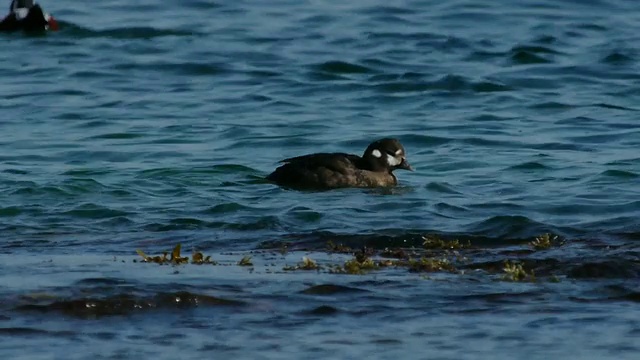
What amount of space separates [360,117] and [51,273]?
1001cm

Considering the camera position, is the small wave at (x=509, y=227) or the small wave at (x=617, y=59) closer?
the small wave at (x=509, y=227)

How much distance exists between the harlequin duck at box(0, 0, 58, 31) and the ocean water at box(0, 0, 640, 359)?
26 centimetres

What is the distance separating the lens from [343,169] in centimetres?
1573

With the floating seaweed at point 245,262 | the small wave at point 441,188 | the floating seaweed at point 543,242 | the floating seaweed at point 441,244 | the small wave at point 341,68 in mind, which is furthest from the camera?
the small wave at point 341,68

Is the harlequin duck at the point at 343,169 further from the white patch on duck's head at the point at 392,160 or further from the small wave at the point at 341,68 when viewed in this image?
the small wave at the point at 341,68

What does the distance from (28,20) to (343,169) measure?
12633mm

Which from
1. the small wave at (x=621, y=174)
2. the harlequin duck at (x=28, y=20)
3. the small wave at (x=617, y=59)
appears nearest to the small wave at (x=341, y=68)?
the small wave at (x=617, y=59)

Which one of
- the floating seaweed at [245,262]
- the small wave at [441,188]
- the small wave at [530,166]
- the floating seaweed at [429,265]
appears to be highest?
the floating seaweed at [245,262]

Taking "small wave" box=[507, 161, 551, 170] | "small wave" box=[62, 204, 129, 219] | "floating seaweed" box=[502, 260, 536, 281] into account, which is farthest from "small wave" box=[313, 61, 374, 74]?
"floating seaweed" box=[502, 260, 536, 281]

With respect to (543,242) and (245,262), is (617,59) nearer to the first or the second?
(543,242)

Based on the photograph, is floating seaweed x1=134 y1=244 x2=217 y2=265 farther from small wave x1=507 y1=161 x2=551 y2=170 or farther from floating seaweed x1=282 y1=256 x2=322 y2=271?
small wave x1=507 y1=161 x2=551 y2=170

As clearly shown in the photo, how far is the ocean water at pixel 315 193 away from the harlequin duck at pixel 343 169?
23 cm

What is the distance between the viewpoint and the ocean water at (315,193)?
9.30 m

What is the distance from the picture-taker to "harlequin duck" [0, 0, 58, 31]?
27031mm
